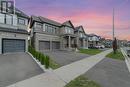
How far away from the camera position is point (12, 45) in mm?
26281

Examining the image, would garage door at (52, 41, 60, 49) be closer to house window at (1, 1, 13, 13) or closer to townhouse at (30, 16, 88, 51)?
townhouse at (30, 16, 88, 51)

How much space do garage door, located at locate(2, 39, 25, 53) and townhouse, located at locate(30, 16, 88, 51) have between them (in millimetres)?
7609

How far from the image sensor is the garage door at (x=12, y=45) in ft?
81.2

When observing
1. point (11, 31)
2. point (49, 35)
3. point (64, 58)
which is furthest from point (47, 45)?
point (64, 58)

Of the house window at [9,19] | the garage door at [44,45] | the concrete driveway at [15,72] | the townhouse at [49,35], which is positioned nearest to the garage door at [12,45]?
the house window at [9,19]

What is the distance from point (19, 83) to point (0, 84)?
1086 millimetres

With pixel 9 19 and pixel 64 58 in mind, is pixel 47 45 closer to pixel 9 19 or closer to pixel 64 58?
pixel 9 19

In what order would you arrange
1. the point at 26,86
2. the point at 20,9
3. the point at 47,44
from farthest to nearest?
the point at 47,44 → the point at 20,9 → the point at 26,86

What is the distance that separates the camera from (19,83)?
9.55m

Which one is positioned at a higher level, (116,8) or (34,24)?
(116,8)

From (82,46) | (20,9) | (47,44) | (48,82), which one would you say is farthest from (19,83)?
(82,46)

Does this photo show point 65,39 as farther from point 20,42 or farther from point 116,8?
point 20,42

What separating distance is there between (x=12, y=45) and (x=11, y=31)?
2.41 meters

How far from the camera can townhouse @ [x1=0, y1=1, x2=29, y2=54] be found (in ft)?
81.1
